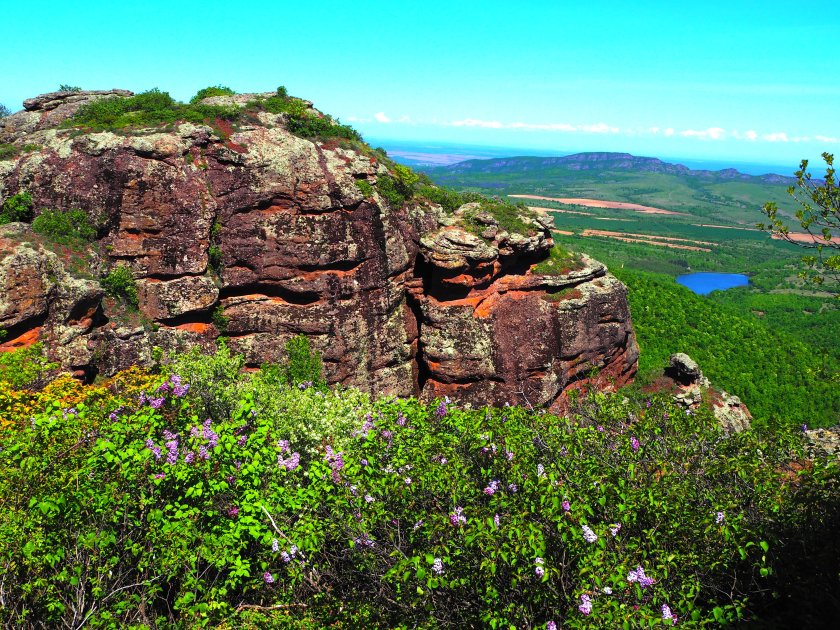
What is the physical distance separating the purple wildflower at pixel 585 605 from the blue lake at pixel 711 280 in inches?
6332

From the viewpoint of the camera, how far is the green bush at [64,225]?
29312 millimetres

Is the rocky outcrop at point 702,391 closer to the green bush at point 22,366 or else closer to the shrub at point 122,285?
the shrub at point 122,285

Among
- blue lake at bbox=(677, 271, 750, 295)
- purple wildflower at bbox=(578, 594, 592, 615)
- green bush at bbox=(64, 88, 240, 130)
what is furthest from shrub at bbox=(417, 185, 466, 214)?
blue lake at bbox=(677, 271, 750, 295)

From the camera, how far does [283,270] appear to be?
33.9 m

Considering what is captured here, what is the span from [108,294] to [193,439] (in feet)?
71.5

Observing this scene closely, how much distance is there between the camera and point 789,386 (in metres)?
56.9

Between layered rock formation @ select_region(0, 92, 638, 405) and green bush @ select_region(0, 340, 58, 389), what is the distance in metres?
1.92

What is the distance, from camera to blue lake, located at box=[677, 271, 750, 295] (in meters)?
157

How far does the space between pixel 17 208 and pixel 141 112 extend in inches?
400

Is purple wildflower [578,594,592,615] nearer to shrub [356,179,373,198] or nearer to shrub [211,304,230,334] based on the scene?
shrub [211,304,230,334]

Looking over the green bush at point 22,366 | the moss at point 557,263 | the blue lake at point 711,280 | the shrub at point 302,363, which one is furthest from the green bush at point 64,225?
the blue lake at point 711,280

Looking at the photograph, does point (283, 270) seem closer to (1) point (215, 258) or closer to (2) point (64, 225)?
(1) point (215, 258)

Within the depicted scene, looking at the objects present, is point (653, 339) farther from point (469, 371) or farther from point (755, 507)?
point (755, 507)

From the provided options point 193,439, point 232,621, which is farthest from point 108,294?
point 232,621
